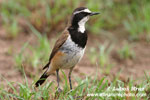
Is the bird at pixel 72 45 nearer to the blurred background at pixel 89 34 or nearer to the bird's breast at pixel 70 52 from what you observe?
the bird's breast at pixel 70 52

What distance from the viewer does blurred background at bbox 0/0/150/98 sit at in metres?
7.47

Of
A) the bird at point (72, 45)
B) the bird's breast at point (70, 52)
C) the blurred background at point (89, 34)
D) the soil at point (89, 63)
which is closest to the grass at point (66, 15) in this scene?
the blurred background at point (89, 34)

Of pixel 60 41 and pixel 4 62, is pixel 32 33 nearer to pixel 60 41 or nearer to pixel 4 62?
pixel 4 62

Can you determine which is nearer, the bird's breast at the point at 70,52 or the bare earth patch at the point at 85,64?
the bird's breast at the point at 70,52

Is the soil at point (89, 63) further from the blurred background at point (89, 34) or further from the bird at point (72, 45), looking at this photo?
the bird at point (72, 45)

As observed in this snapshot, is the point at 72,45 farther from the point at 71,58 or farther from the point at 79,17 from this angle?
the point at 79,17

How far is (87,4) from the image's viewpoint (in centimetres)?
910

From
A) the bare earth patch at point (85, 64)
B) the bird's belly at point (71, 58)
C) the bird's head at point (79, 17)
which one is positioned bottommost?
the bare earth patch at point (85, 64)

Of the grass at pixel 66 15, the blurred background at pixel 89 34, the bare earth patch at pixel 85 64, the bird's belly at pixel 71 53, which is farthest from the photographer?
the grass at pixel 66 15

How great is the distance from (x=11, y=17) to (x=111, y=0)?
2748 millimetres

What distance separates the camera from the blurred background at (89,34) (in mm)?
7469

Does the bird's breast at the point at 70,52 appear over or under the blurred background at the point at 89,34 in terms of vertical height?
over

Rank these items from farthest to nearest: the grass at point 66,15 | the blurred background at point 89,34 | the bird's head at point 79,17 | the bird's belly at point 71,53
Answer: the grass at point 66,15 < the blurred background at point 89,34 < the bird's head at point 79,17 < the bird's belly at point 71,53

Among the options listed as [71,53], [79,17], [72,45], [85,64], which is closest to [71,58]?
[71,53]
